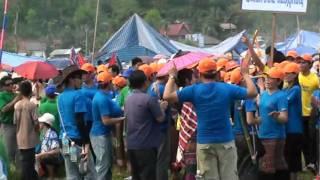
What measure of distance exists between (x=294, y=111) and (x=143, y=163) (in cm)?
240

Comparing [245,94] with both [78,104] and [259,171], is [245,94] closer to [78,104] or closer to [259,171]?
[259,171]

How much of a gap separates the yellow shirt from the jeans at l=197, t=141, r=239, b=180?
3408 mm

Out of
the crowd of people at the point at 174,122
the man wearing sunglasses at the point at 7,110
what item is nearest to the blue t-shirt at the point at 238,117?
the crowd of people at the point at 174,122

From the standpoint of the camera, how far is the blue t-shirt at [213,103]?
28.0ft

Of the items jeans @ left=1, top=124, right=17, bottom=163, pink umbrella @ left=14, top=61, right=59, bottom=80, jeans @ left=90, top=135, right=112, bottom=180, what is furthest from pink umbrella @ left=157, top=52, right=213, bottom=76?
pink umbrella @ left=14, top=61, right=59, bottom=80

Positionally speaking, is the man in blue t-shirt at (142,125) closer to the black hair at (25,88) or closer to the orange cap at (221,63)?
the orange cap at (221,63)

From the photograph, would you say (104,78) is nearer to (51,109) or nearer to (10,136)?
(51,109)

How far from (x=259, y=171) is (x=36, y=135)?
3385mm

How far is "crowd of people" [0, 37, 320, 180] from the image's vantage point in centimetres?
869

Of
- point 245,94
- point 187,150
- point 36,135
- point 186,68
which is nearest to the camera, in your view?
point 245,94

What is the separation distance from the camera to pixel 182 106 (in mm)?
9922

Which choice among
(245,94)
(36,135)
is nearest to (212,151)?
(245,94)

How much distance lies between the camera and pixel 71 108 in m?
10.5

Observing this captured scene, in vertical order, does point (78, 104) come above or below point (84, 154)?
above
